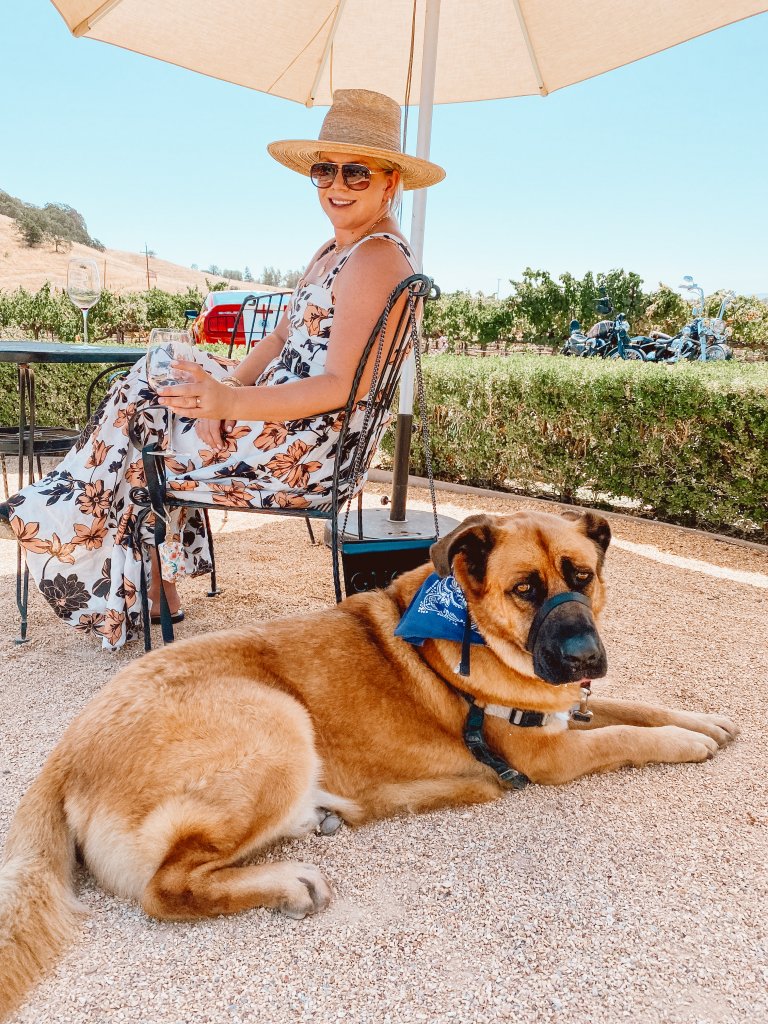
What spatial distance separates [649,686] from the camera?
3582mm

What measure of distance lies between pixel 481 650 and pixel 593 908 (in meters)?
0.87

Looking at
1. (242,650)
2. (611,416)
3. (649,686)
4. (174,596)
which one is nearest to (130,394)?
(174,596)

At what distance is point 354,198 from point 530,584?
2144 millimetres

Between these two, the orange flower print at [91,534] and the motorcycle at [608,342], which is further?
the motorcycle at [608,342]

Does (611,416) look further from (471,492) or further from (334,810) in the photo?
(334,810)

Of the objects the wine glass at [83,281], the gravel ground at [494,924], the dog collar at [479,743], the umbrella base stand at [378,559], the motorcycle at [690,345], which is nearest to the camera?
the gravel ground at [494,924]

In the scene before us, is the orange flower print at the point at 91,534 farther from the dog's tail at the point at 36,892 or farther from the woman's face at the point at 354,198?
the woman's face at the point at 354,198

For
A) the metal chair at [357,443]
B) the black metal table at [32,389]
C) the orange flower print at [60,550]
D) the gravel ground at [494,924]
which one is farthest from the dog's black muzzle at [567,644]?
the black metal table at [32,389]

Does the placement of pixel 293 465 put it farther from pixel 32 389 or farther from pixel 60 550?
pixel 32 389

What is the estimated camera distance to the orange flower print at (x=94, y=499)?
3406mm

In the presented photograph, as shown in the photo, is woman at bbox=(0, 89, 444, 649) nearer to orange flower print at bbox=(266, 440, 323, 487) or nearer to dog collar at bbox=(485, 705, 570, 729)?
orange flower print at bbox=(266, 440, 323, 487)

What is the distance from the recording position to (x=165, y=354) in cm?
278

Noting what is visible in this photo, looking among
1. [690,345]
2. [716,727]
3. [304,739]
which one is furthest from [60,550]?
[690,345]

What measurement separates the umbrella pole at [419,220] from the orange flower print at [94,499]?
221cm
